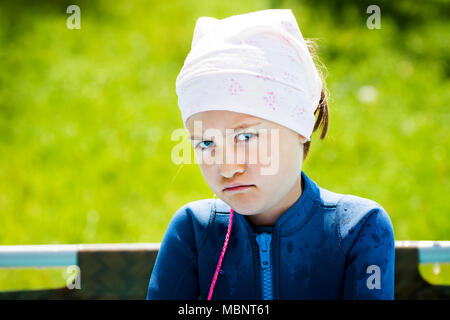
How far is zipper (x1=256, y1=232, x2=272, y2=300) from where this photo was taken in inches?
55.0

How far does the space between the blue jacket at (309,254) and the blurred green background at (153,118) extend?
1756 millimetres

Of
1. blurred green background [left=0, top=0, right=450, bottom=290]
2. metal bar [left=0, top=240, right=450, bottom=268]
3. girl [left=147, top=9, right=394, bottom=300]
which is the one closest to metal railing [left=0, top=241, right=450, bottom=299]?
metal bar [left=0, top=240, right=450, bottom=268]

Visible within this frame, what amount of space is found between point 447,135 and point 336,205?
2656 mm

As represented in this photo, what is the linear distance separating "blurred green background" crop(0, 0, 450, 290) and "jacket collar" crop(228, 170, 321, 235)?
71.5 inches

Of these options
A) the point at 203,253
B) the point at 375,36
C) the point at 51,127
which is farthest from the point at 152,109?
the point at 203,253

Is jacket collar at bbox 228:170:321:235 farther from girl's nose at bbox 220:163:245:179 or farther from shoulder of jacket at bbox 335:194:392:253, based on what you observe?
girl's nose at bbox 220:163:245:179

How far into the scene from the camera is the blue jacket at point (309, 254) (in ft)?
4.45

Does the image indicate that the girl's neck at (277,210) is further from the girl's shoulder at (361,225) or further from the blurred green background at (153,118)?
the blurred green background at (153,118)

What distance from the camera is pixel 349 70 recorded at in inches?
175
